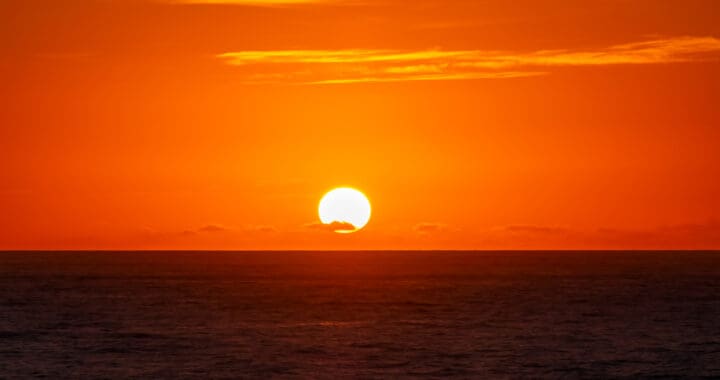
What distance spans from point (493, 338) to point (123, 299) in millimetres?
69149

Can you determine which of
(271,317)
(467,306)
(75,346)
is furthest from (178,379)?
(467,306)

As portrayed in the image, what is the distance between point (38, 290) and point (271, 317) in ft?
225

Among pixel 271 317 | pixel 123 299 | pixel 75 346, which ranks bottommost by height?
pixel 75 346

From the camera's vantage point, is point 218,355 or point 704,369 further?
point 218,355

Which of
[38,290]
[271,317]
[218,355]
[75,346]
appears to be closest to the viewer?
[218,355]

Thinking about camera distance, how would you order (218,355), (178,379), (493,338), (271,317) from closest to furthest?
(178,379) < (218,355) < (493,338) < (271,317)

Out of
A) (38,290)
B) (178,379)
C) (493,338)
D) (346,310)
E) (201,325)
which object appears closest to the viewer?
(178,379)

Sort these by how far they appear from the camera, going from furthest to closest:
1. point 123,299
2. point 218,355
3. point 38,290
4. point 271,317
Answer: point 38,290
point 123,299
point 271,317
point 218,355

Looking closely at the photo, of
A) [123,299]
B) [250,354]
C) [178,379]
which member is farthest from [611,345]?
[123,299]

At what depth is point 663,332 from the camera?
97.7 m

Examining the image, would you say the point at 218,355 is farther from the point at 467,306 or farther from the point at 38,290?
the point at 38,290

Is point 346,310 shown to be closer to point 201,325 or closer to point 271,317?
point 271,317

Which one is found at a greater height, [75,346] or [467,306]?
[467,306]

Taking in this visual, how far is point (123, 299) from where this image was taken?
479 feet
